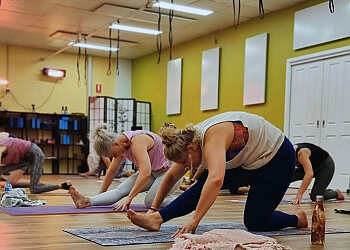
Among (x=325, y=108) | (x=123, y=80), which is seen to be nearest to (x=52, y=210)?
(x=325, y=108)

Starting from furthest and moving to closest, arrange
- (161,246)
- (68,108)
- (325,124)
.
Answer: (68,108) → (325,124) → (161,246)

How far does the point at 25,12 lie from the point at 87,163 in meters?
3.91

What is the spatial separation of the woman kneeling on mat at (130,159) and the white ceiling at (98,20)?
14.6 ft

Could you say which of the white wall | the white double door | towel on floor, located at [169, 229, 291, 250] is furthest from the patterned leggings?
the white wall

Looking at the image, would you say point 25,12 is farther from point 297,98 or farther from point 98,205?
point 98,205

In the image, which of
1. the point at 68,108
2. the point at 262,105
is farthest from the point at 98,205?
the point at 68,108

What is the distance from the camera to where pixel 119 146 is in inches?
135

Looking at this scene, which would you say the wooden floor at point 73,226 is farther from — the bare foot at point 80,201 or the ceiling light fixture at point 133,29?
the ceiling light fixture at point 133,29

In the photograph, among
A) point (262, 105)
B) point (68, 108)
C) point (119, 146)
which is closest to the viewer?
point (119, 146)

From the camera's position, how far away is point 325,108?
7.18 metres

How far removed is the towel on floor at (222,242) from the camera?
80.0 inches

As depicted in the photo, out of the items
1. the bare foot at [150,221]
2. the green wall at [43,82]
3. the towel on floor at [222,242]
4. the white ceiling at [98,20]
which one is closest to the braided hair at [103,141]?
the bare foot at [150,221]

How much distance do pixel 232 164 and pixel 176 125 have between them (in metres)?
4.56

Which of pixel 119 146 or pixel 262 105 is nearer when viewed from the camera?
pixel 119 146
